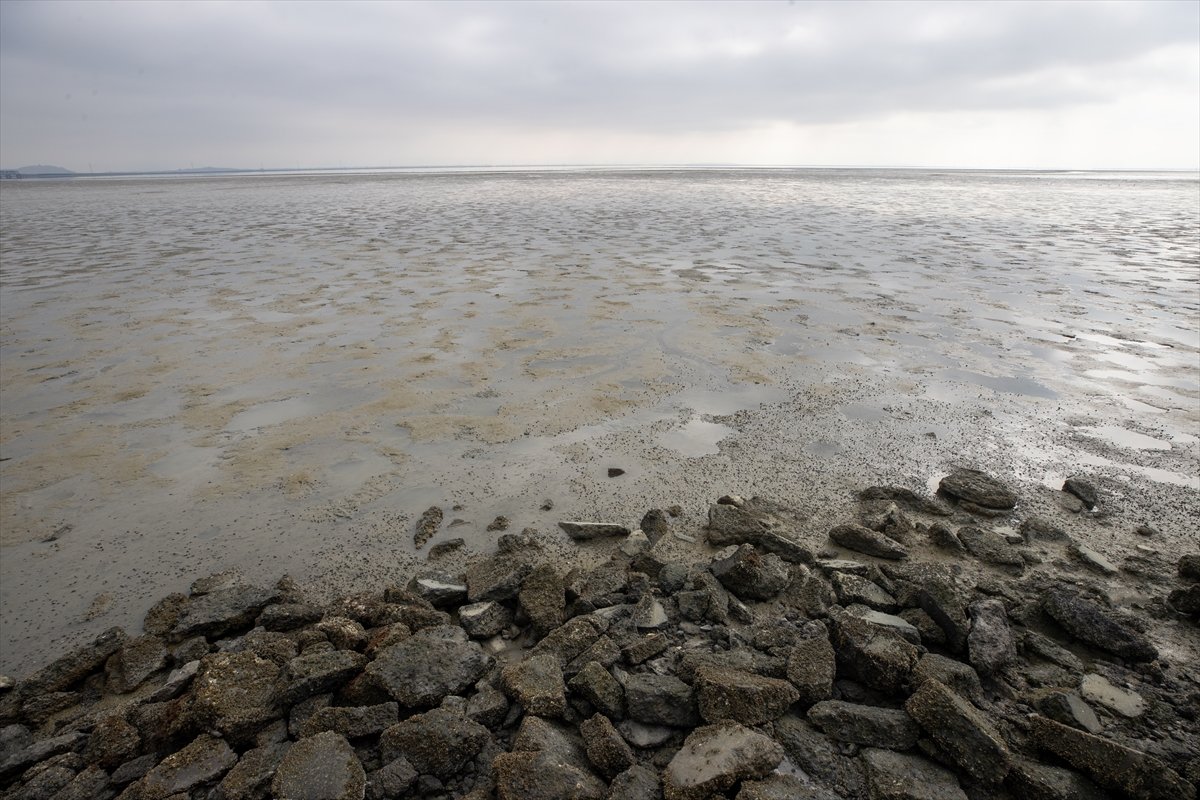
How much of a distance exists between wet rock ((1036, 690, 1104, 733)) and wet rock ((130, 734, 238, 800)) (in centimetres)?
306

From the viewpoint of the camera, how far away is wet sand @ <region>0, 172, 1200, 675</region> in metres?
3.93

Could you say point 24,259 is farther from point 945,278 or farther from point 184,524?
point 945,278

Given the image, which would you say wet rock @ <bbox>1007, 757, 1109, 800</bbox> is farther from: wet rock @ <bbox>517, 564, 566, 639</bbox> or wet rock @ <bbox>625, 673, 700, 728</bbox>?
wet rock @ <bbox>517, 564, 566, 639</bbox>

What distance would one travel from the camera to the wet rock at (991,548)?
3.47 metres

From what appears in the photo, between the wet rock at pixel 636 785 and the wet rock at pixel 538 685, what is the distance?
1.26ft

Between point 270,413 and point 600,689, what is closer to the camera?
point 600,689

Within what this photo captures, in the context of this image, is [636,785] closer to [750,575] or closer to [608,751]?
[608,751]

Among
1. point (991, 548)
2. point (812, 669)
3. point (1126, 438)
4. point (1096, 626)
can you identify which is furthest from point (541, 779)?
point (1126, 438)

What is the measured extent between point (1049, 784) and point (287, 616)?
10.5 feet

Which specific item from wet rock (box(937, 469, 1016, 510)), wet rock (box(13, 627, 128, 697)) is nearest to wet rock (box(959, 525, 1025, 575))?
wet rock (box(937, 469, 1016, 510))

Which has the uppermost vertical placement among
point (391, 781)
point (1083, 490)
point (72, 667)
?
point (1083, 490)

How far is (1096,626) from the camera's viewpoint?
9.35ft

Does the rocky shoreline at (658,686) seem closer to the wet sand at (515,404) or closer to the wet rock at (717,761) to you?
the wet rock at (717,761)

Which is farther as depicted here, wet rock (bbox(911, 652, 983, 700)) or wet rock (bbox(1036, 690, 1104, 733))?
wet rock (bbox(911, 652, 983, 700))
